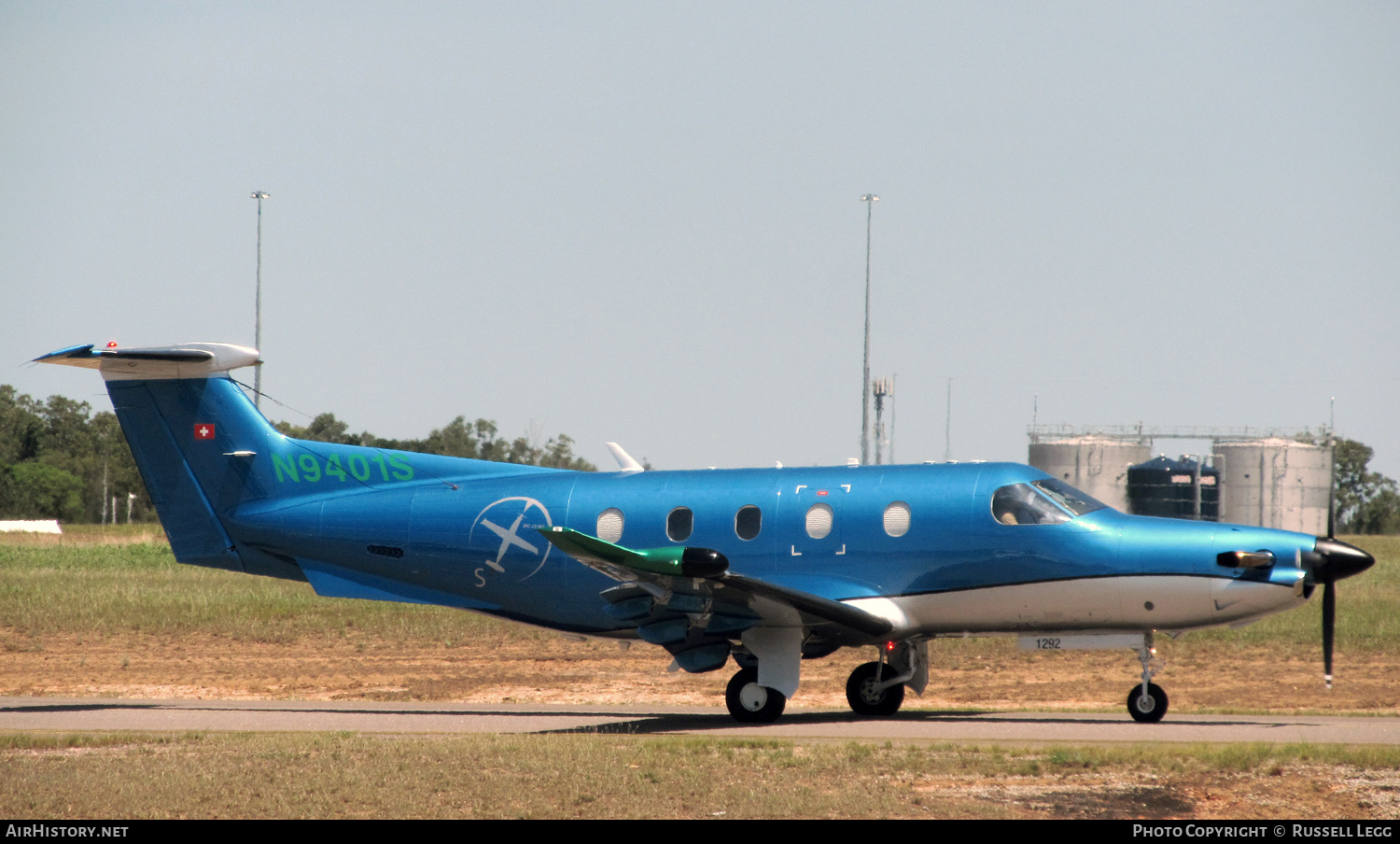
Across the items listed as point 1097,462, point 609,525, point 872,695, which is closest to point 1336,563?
point 872,695

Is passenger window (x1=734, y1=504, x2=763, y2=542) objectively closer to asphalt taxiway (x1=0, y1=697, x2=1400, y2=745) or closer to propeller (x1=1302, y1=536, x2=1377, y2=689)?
asphalt taxiway (x1=0, y1=697, x2=1400, y2=745)

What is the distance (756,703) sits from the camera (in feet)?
55.9

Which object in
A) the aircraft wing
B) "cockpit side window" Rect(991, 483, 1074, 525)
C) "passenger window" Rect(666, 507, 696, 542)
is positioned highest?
"cockpit side window" Rect(991, 483, 1074, 525)

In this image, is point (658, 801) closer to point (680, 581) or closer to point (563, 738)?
point (563, 738)

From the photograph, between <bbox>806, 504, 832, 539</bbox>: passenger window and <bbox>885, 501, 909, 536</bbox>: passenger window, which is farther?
<bbox>806, 504, 832, 539</bbox>: passenger window

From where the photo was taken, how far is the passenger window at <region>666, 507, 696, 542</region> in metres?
18.0

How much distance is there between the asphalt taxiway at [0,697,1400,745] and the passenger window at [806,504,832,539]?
2.27 metres

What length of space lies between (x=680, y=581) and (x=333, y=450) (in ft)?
21.5

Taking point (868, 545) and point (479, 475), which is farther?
point (479, 475)

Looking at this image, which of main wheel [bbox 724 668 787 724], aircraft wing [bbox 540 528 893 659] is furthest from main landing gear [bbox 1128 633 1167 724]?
main wheel [bbox 724 668 787 724]

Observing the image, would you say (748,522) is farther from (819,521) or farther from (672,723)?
(672,723)
